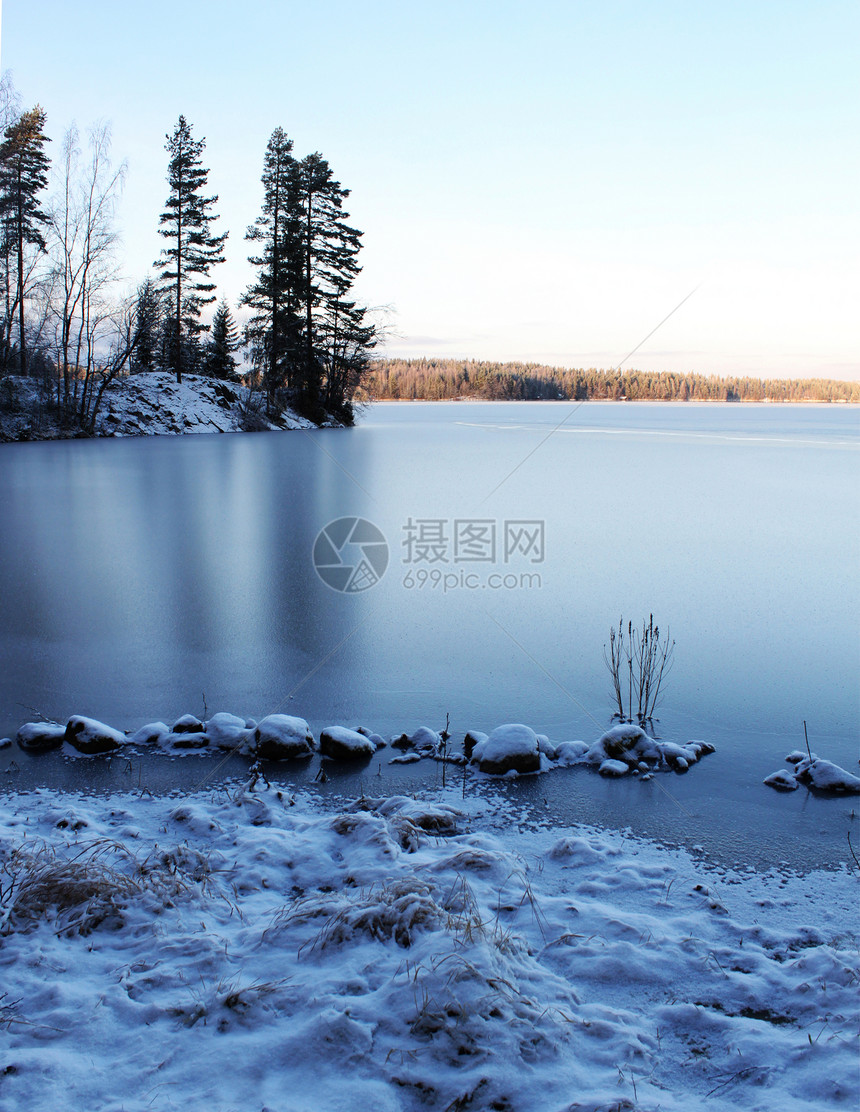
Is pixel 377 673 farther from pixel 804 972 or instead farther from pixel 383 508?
pixel 383 508

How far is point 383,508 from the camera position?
16.1 meters

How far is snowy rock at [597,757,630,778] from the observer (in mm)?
4812

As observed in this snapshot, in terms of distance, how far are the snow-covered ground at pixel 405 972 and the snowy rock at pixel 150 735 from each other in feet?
3.89

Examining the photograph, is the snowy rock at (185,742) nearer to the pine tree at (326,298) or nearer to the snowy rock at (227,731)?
the snowy rock at (227,731)

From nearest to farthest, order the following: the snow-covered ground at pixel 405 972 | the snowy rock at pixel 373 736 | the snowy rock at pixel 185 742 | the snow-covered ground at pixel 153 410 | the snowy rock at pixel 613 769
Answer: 1. the snow-covered ground at pixel 405 972
2. the snowy rock at pixel 613 769
3. the snowy rock at pixel 185 742
4. the snowy rock at pixel 373 736
5. the snow-covered ground at pixel 153 410

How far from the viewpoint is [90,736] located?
508 centimetres

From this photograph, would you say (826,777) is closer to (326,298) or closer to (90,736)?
(90,736)

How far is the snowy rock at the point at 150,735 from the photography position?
524cm

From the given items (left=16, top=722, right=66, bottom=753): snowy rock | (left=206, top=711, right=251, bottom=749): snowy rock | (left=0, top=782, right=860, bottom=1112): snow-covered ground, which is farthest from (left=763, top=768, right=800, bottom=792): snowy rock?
(left=16, top=722, right=66, bottom=753): snowy rock

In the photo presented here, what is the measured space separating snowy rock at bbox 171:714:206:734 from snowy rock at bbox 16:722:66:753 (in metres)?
0.74

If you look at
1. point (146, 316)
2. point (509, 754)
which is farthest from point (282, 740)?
point (146, 316)

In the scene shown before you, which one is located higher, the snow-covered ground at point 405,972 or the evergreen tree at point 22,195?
the evergreen tree at point 22,195

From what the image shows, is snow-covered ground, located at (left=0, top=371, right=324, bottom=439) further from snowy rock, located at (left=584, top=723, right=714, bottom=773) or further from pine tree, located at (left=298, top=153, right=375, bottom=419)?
snowy rock, located at (left=584, top=723, right=714, bottom=773)

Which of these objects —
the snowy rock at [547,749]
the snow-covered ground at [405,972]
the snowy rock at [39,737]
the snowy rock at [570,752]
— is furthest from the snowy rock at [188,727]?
the snowy rock at [570,752]
